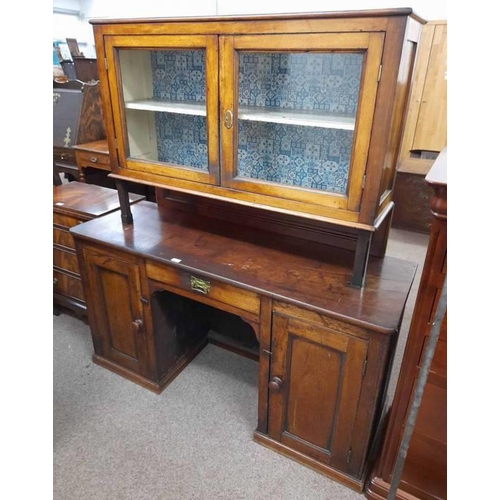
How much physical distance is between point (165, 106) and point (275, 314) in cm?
93

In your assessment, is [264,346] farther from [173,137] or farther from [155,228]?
[173,137]

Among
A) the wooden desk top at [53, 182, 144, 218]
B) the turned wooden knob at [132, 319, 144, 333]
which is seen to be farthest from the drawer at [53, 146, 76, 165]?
the turned wooden knob at [132, 319, 144, 333]

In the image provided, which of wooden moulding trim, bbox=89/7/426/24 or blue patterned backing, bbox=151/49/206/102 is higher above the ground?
wooden moulding trim, bbox=89/7/426/24

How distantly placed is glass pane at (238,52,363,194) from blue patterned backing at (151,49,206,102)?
206 millimetres

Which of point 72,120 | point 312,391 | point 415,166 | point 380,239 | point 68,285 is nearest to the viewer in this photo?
point 312,391

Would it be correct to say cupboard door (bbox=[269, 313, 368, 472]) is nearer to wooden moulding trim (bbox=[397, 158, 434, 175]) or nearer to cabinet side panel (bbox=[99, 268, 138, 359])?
cabinet side panel (bbox=[99, 268, 138, 359])

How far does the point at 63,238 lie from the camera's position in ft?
6.84

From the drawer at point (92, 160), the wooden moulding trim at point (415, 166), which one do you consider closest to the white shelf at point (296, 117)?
the drawer at point (92, 160)

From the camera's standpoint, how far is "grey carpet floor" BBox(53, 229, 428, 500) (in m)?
1.47

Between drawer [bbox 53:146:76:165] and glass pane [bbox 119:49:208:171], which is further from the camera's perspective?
drawer [bbox 53:146:76:165]

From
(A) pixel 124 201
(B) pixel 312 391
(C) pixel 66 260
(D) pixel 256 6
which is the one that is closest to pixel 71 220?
(C) pixel 66 260

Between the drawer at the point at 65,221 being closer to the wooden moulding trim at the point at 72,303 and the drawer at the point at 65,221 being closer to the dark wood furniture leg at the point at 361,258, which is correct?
the wooden moulding trim at the point at 72,303

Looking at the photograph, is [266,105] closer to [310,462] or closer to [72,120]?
[310,462]

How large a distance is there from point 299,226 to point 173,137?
65 cm
